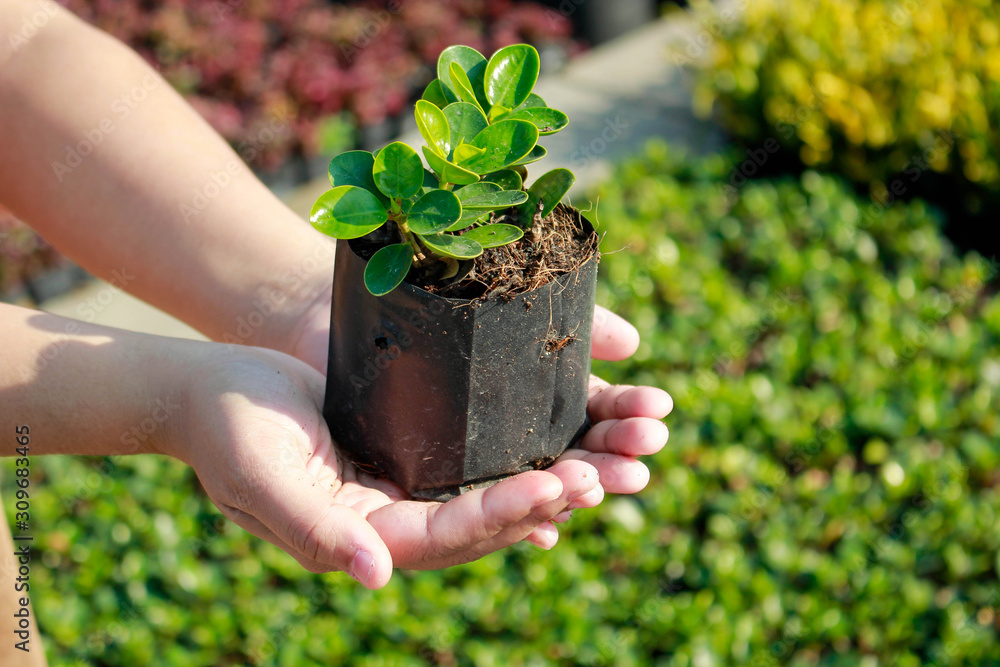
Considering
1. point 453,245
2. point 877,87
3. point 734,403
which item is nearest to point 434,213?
point 453,245

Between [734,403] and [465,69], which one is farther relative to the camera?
[734,403]

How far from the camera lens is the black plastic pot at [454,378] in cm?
120

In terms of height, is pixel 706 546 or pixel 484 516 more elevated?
pixel 484 516

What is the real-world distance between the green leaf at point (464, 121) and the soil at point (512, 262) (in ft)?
0.46

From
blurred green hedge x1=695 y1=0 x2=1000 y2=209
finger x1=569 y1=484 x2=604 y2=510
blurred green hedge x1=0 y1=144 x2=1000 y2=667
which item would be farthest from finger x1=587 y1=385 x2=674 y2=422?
blurred green hedge x1=695 y1=0 x2=1000 y2=209

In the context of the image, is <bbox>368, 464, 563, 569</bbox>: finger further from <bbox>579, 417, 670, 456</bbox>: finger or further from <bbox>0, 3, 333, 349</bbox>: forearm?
<bbox>0, 3, 333, 349</bbox>: forearm

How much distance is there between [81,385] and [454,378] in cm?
63

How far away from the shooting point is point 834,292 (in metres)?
3.00

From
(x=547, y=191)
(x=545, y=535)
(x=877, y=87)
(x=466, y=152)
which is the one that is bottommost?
(x=877, y=87)

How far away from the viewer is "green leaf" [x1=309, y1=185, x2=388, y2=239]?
3.59ft

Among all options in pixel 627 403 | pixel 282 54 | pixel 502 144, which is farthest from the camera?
pixel 282 54

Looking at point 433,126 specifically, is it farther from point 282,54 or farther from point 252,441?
point 282,54

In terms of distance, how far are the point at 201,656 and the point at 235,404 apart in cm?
112

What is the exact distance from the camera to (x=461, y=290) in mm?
1210
